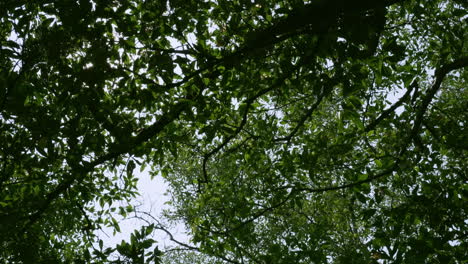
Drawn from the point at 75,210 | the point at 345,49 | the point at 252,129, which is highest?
the point at 252,129

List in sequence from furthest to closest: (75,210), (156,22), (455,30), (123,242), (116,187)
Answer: (116,187) < (75,210) < (455,30) < (156,22) < (123,242)

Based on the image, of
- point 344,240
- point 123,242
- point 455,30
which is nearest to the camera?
point 123,242

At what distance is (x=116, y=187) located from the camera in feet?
26.5

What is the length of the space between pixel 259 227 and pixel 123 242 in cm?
1147

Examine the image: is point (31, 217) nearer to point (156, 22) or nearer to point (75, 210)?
point (75, 210)

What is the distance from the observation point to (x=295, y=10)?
13.5 ft

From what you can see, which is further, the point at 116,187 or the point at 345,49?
the point at 116,187

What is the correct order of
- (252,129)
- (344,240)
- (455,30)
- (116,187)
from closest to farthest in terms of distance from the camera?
1. (455,30)
2. (116,187)
3. (252,129)
4. (344,240)

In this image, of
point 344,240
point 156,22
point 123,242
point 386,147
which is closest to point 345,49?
point 156,22

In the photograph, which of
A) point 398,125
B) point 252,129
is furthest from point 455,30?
point 252,129

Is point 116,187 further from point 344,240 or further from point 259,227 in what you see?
point 344,240

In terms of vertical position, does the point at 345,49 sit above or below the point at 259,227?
below

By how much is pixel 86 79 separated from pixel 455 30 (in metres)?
5.83

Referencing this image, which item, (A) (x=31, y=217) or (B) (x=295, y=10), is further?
(A) (x=31, y=217)
